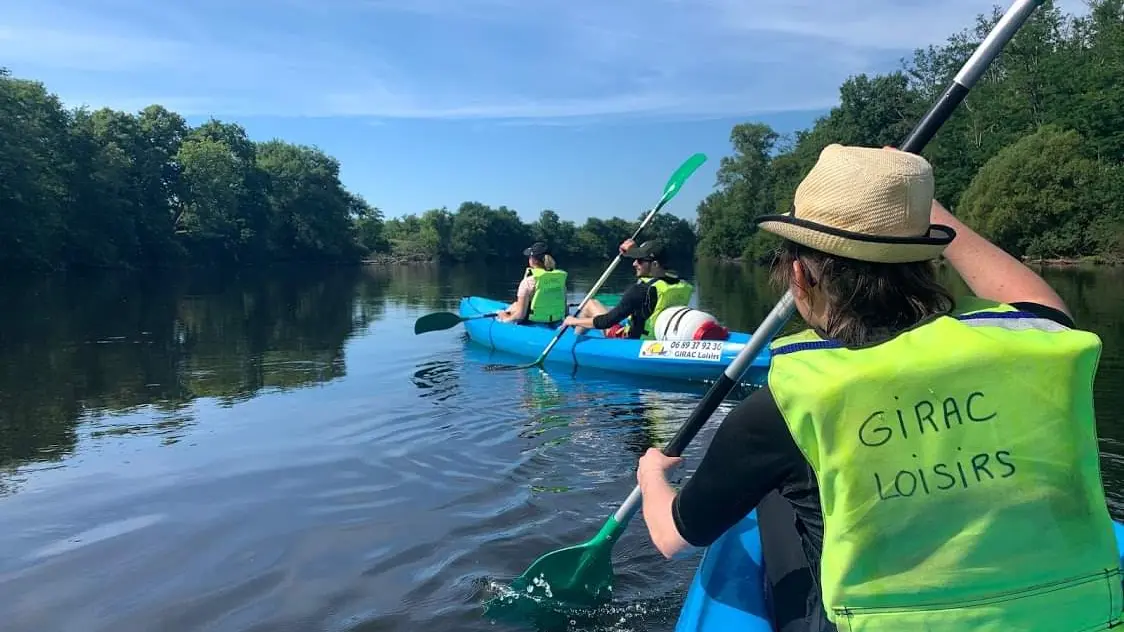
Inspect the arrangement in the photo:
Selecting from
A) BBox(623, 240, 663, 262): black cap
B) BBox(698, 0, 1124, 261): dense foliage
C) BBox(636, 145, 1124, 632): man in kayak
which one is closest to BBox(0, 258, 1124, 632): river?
BBox(623, 240, 663, 262): black cap

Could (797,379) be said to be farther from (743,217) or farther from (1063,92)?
(743,217)

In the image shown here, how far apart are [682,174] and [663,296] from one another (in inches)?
54.1

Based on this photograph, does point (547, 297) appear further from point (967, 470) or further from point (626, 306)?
point (967, 470)

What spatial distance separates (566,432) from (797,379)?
5237mm

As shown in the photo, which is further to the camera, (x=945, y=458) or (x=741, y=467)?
(x=741, y=467)

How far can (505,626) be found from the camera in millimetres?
3354

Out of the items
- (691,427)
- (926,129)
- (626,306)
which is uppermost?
(926,129)

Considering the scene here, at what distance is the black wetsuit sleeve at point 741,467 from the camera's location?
148 centimetres

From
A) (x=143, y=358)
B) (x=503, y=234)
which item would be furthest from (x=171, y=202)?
(x=143, y=358)

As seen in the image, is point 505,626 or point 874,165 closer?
point 874,165

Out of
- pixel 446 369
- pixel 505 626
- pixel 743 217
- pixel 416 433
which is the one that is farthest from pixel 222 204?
pixel 505 626

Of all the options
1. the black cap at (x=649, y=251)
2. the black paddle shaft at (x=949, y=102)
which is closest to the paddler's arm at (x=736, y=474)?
the black paddle shaft at (x=949, y=102)

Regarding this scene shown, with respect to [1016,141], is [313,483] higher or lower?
lower

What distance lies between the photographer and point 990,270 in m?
1.93
